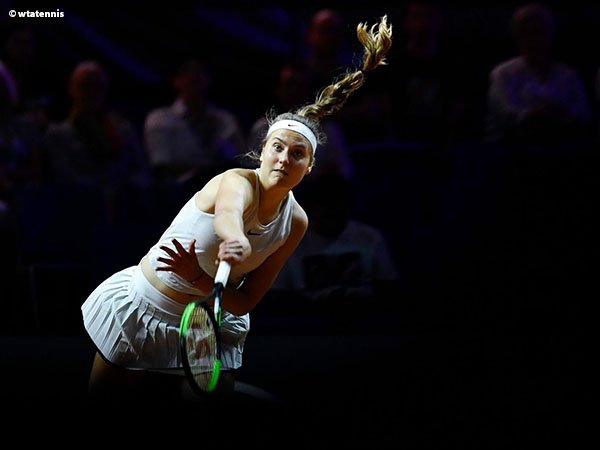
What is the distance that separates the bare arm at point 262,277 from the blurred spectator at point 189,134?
2219mm

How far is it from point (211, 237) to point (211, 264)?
0.10m

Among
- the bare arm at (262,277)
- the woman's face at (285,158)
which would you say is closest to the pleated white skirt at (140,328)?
the bare arm at (262,277)

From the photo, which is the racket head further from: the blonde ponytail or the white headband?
the blonde ponytail

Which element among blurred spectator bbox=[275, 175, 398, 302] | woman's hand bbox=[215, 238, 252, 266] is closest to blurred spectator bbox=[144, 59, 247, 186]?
blurred spectator bbox=[275, 175, 398, 302]

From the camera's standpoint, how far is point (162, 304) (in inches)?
112

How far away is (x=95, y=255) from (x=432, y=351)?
5.85 feet

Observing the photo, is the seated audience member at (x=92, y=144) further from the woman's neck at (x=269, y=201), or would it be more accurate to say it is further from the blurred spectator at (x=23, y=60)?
the woman's neck at (x=269, y=201)

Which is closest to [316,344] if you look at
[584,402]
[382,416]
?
[382,416]

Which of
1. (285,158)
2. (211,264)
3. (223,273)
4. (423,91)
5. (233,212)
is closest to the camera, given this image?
(223,273)

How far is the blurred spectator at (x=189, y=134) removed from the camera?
5.14m

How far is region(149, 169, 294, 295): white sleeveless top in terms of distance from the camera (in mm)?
2717

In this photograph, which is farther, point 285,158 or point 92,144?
point 92,144

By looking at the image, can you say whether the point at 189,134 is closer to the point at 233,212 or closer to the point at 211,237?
the point at 211,237

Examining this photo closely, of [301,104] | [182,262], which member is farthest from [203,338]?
[301,104]
